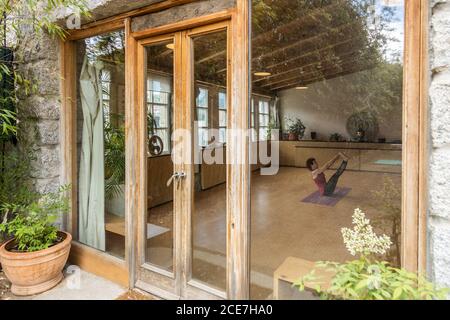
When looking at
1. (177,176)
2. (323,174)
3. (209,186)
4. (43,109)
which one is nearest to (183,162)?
(177,176)

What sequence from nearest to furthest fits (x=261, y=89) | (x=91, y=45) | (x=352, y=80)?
1. (x=261, y=89)
2. (x=91, y=45)
3. (x=352, y=80)

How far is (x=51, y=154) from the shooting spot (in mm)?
2375

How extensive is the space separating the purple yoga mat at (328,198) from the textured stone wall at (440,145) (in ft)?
3.71

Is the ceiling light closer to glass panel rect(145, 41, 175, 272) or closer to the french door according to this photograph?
the french door

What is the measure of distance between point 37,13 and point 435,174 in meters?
2.83

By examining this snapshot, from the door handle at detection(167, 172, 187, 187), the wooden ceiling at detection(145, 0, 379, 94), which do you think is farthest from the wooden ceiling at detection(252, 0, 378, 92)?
the door handle at detection(167, 172, 187, 187)

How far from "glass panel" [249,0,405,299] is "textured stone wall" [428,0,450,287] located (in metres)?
0.18

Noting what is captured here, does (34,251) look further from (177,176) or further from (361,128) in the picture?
(361,128)

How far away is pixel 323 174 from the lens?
277cm

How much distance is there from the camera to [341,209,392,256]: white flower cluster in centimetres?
135

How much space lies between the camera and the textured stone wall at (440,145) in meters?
1.07
